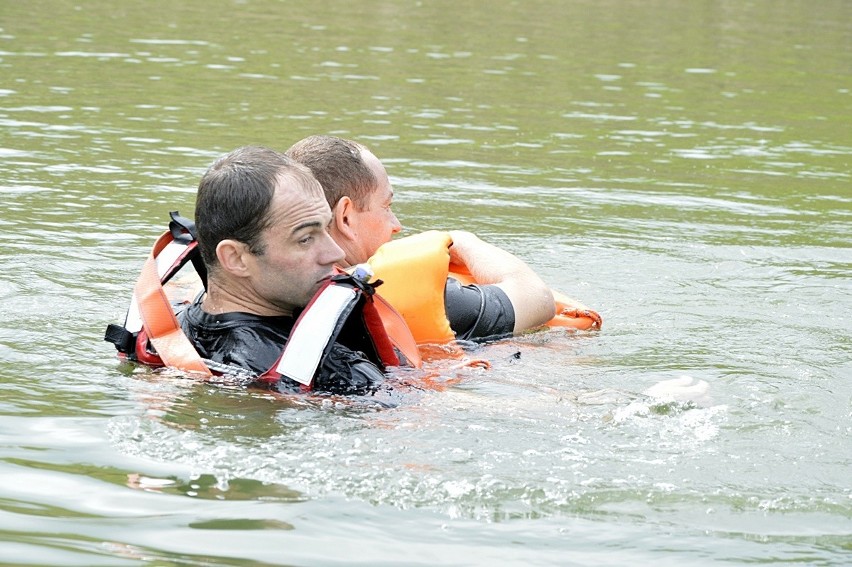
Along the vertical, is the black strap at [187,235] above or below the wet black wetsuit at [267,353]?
above

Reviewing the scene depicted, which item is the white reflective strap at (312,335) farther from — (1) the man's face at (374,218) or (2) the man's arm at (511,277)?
(2) the man's arm at (511,277)

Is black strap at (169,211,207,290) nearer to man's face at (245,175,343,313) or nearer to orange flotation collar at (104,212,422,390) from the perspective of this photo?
orange flotation collar at (104,212,422,390)

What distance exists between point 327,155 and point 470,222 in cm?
390

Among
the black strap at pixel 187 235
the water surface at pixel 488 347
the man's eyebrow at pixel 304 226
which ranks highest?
the man's eyebrow at pixel 304 226

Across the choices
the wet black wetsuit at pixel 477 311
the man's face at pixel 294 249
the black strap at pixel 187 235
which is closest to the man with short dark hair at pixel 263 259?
the man's face at pixel 294 249

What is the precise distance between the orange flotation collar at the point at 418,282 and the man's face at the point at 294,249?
755mm

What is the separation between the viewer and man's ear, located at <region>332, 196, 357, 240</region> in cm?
606

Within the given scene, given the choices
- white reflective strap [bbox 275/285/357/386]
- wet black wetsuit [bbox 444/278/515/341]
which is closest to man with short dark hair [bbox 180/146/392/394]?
white reflective strap [bbox 275/285/357/386]

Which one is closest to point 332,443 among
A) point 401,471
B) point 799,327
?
point 401,471

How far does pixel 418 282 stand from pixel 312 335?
3.58ft

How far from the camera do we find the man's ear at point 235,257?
5.16m

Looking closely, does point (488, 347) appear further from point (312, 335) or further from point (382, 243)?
point (312, 335)

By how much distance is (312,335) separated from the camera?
5.00m

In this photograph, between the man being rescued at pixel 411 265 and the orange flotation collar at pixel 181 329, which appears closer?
the orange flotation collar at pixel 181 329
